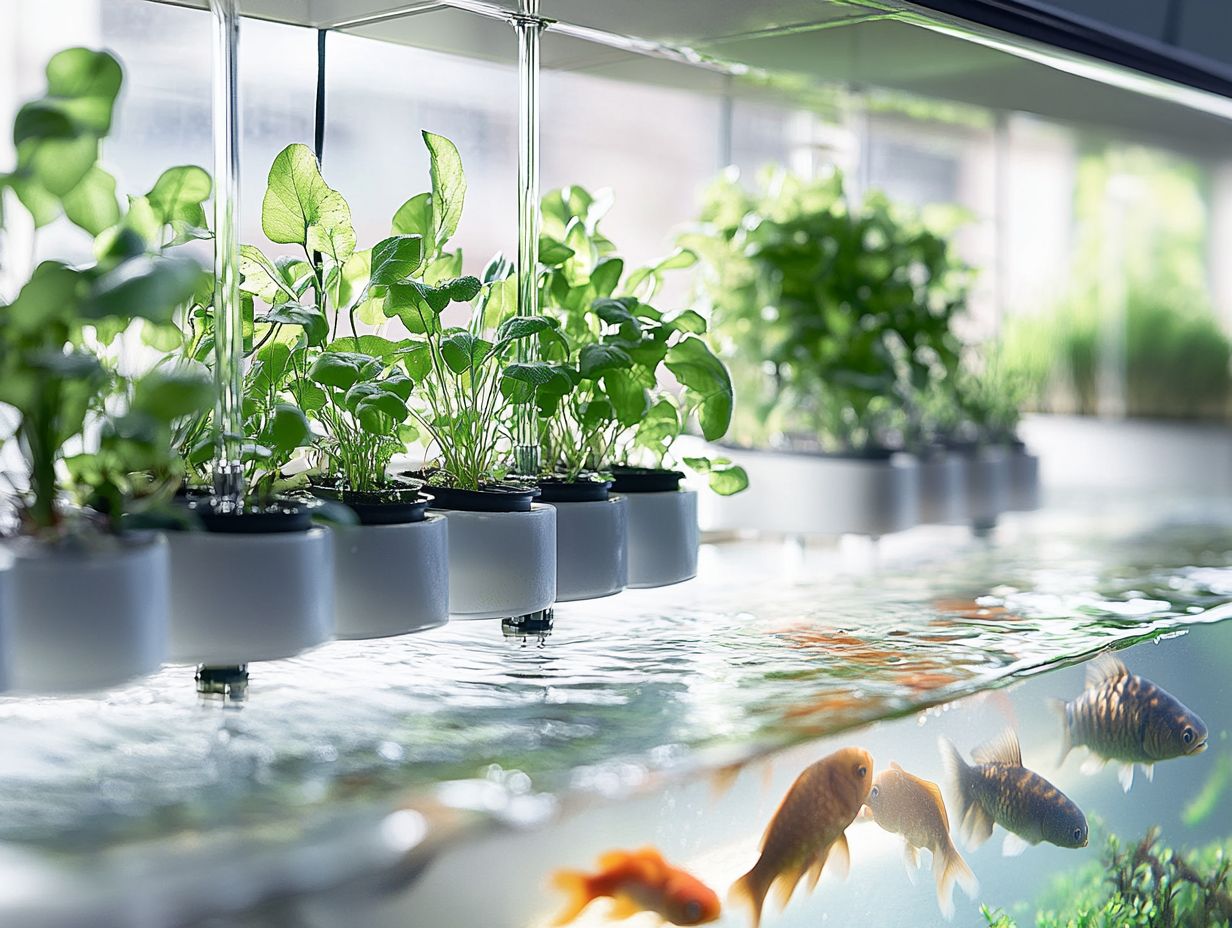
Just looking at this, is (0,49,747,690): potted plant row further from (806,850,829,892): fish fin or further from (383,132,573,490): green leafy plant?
(806,850,829,892): fish fin

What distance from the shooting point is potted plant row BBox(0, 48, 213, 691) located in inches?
33.5

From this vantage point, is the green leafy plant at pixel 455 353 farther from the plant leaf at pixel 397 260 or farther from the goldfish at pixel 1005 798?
the goldfish at pixel 1005 798

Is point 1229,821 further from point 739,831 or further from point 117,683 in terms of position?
point 117,683

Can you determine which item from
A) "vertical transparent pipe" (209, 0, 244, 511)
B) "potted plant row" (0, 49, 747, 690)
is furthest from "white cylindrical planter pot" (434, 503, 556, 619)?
"vertical transparent pipe" (209, 0, 244, 511)

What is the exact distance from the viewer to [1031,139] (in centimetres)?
283

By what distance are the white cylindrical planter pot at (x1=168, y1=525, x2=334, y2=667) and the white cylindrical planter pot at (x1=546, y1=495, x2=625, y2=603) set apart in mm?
324

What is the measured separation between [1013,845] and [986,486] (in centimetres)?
98

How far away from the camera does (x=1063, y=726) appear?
54.3 inches

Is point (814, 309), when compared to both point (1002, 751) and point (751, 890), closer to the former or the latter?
point (1002, 751)

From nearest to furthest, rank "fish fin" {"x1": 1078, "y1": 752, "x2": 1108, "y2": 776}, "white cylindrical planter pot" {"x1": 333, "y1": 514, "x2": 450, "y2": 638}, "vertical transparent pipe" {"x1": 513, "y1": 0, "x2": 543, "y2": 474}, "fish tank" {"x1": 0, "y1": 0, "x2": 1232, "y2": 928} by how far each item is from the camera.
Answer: "fish tank" {"x1": 0, "y1": 0, "x2": 1232, "y2": 928} → "white cylindrical planter pot" {"x1": 333, "y1": 514, "x2": 450, "y2": 638} → "vertical transparent pipe" {"x1": 513, "y1": 0, "x2": 543, "y2": 474} → "fish fin" {"x1": 1078, "y1": 752, "x2": 1108, "y2": 776}

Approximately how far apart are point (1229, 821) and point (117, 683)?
4.47 feet

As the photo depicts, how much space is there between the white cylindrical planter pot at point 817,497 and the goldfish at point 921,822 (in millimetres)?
695

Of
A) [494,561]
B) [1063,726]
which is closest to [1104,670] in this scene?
[1063,726]

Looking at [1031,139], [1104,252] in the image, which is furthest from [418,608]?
[1104,252]
